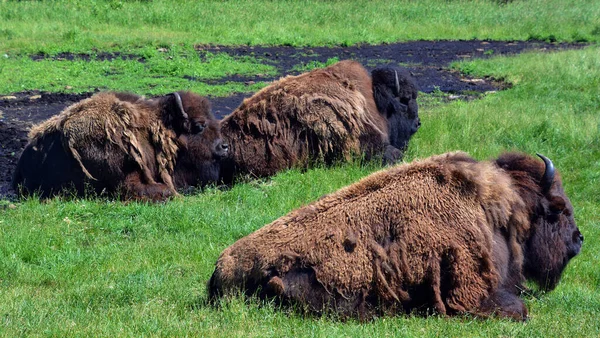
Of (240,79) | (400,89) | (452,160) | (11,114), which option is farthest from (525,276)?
(240,79)

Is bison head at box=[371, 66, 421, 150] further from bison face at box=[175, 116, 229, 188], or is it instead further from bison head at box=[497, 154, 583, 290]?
bison head at box=[497, 154, 583, 290]

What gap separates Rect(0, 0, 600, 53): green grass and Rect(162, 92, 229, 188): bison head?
12.8 m

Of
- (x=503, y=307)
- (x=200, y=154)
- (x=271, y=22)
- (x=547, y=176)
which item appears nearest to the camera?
(x=503, y=307)

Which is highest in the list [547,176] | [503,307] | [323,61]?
[547,176]

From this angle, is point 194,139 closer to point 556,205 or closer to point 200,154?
point 200,154

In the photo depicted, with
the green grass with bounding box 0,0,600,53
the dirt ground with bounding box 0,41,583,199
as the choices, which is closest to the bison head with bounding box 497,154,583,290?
the dirt ground with bounding box 0,41,583,199

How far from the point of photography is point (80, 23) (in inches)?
1081

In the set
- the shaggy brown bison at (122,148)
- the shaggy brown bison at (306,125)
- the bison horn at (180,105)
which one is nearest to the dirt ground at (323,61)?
the shaggy brown bison at (122,148)

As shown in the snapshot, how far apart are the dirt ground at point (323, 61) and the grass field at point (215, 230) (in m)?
1.01

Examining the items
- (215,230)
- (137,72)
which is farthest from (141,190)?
(137,72)

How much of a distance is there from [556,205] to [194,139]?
18.8 ft

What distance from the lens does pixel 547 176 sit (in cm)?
707

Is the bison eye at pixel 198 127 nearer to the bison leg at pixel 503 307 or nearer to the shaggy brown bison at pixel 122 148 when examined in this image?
the shaggy brown bison at pixel 122 148

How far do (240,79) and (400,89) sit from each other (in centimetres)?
841
